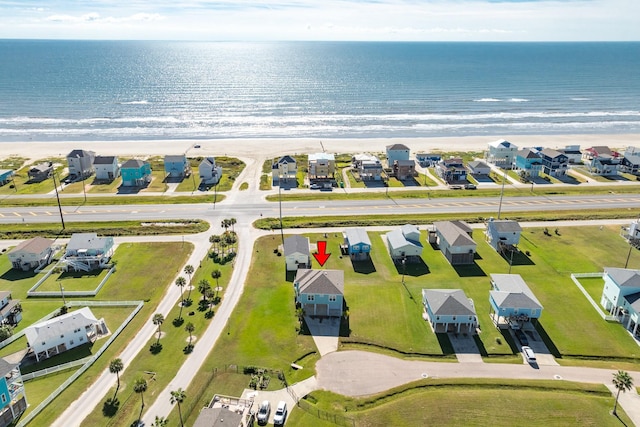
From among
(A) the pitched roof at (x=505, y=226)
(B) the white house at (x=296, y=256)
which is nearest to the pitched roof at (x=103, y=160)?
(B) the white house at (x=296, y=256)

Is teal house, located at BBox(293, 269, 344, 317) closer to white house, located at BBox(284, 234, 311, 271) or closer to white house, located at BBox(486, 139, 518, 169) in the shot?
white house, located at BBox(284, 234, 311, 271)

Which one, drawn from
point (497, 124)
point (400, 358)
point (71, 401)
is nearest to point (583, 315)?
point (400, 358)

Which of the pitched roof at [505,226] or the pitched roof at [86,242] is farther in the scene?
the pitched roof at [505,226]

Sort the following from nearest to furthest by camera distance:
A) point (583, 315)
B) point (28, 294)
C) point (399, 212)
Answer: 1. point (583, 315)
2. point (28, 294)
3. point (399, 212)

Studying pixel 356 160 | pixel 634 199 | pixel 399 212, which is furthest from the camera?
pixel 356 160

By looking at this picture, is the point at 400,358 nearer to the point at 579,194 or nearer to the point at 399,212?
the point at 399,212

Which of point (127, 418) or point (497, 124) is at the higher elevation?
point (497, 124)

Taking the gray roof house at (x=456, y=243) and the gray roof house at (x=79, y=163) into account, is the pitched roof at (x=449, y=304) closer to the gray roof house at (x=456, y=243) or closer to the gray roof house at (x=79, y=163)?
the gray roof house at (x=456, y=243)
